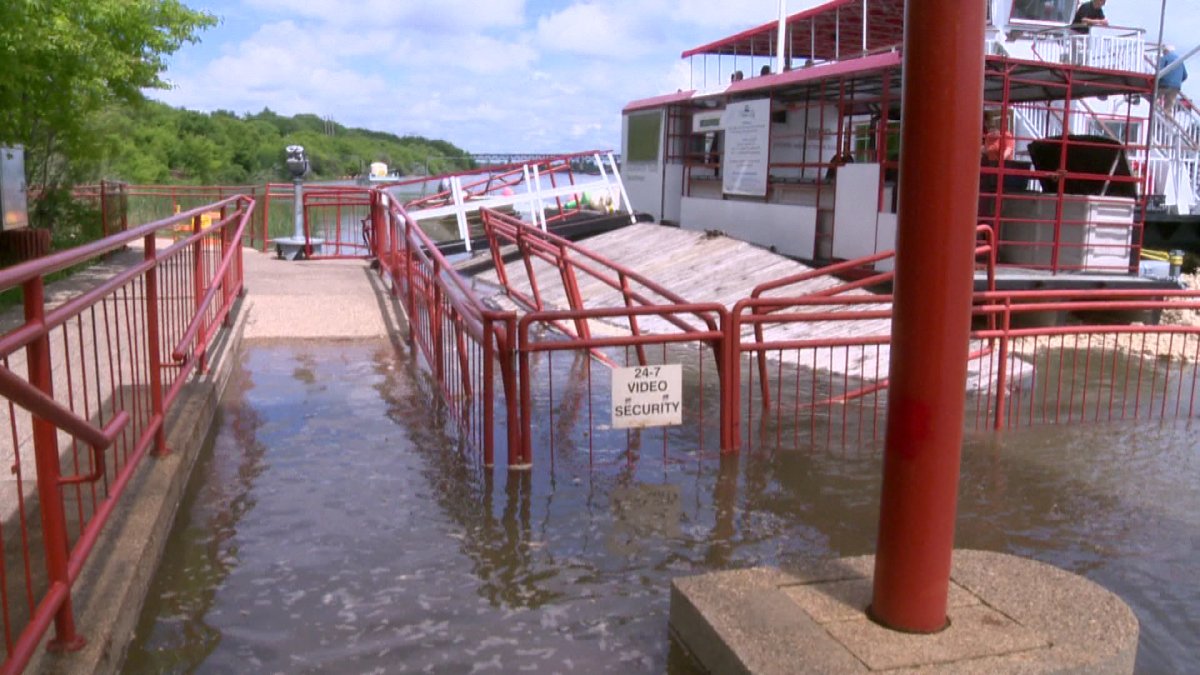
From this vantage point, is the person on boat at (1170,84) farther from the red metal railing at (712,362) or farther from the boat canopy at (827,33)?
the red metal railing at (712,362)

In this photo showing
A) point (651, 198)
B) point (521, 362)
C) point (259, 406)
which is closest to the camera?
point (521, 362)

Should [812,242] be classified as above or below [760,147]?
below

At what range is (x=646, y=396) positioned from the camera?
643 centimetres

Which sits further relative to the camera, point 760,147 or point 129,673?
point 760,147

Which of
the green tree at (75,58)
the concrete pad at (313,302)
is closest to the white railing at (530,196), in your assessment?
the concrete pad at (313,302)

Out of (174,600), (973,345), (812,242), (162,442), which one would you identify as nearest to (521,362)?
(162,442)

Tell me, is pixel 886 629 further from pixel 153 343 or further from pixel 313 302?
pixel 313 302

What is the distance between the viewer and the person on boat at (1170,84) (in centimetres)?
2330

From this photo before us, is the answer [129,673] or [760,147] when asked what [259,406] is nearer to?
[129,673]

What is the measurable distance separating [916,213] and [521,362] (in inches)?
131

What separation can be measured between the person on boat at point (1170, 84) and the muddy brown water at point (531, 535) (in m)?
18.6

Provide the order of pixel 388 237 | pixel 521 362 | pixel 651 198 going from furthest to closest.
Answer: pixel 651 198, pixel 388 237, pixel 521 362

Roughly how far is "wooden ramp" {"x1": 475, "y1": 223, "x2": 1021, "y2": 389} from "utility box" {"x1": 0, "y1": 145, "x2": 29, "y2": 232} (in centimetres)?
693

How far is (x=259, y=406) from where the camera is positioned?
809cm
